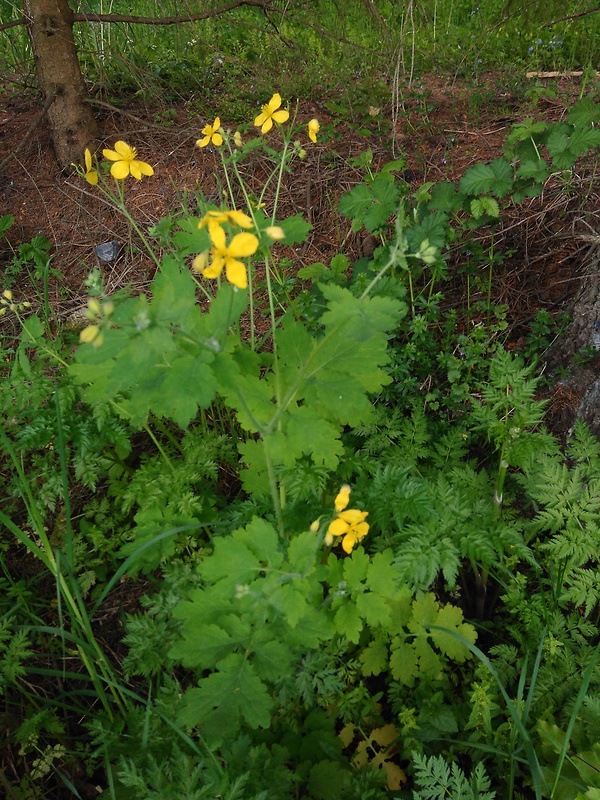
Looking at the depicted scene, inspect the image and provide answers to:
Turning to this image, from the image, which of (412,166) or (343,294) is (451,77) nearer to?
(412,166)

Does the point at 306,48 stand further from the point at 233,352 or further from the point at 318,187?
the point at 233,352

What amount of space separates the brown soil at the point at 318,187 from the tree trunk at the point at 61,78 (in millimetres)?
155

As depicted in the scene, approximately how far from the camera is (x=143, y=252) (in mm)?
3031

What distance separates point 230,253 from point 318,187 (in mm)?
2208

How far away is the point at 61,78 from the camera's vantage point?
3043 mm

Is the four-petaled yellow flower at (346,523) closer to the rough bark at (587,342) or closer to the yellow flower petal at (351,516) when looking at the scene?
the yellow flower petal at (351,516)

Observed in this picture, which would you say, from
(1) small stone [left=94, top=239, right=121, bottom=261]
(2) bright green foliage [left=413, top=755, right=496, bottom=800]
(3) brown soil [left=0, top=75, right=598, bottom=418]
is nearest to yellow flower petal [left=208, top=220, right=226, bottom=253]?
(2) bright green foliage [left=413, top=755, right=496, bottom=800]

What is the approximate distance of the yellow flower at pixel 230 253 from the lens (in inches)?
43.2

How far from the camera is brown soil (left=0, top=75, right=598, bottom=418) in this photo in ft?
8.54

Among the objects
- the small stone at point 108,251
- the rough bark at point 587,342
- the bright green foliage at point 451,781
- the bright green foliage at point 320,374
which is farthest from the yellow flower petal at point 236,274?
the small stone at point 108,251

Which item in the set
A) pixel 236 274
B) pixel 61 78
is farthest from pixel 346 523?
pixel 61 78

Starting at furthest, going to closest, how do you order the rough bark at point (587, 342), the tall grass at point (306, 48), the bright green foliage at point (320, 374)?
the tall grass at point (306, 48) → the rough bark at point (587, 342) → the bright green foliage at point (320, 374)

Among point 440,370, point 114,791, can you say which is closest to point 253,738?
point 114,791

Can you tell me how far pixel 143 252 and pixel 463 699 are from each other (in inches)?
102
